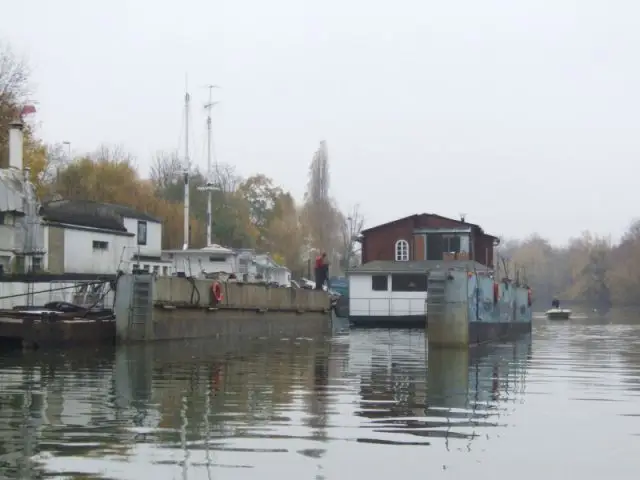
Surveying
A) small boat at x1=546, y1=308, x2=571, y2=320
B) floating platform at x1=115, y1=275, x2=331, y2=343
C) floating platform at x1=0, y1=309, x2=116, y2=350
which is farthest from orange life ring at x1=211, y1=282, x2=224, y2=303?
small boat at x1=546, y1=308, x2=571, y2=320

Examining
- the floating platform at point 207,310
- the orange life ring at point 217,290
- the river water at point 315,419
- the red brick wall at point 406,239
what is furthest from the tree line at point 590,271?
the river water at point 315,419

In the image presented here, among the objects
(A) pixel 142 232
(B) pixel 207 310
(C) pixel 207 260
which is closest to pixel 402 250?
(C) pixel 207 260

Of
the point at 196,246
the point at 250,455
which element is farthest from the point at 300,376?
the point at 196,246

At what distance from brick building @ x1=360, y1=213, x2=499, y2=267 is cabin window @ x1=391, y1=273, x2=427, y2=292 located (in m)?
3.59

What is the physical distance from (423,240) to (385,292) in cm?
539

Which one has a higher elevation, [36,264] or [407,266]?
[407,266]

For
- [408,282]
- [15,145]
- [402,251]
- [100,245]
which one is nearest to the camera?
[15,145]

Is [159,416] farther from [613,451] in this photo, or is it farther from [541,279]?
[541,279]

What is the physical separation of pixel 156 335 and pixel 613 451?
833 inches

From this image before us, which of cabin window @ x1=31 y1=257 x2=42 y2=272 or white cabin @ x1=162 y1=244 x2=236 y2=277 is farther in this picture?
white cabin @ x1=162 y1=244 x2=236 y2=277

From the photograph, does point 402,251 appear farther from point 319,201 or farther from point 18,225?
point 18,225

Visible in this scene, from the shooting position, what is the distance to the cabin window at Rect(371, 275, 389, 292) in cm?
5462

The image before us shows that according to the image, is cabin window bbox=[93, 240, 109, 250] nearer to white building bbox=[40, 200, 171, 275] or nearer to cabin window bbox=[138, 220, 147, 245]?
white building bbox=[40, 200, 171, 275]

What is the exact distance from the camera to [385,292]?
2151 inches
